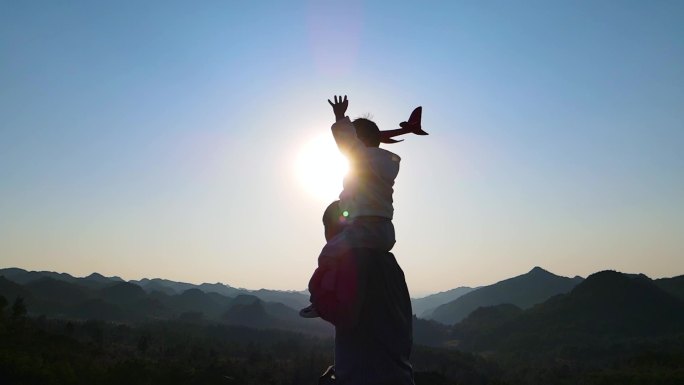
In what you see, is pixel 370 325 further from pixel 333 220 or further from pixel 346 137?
pixel 346 137

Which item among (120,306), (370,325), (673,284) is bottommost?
(120,306)

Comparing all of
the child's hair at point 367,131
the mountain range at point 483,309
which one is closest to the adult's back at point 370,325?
the child's hair at point 367,131

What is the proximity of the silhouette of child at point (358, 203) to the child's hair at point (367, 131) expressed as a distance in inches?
3.0

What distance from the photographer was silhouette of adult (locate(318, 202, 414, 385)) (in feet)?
7.48

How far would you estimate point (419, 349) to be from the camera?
88000 mm

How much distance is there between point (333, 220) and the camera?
2.64m

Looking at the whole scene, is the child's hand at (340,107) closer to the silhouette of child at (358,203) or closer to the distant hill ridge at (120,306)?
the silhouette of child at (358,203)

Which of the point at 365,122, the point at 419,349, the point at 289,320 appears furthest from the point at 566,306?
the point at 365,122

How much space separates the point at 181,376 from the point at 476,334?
105009mm

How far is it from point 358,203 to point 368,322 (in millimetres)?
628

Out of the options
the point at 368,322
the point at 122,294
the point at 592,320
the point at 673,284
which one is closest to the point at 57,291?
the point at 122,294

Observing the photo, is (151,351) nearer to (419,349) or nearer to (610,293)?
(419,349)

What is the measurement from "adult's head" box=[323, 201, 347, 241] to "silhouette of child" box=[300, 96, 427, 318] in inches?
0.4

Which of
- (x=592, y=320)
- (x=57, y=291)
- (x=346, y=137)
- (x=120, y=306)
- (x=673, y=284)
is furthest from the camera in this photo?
(x=120, y=306)
